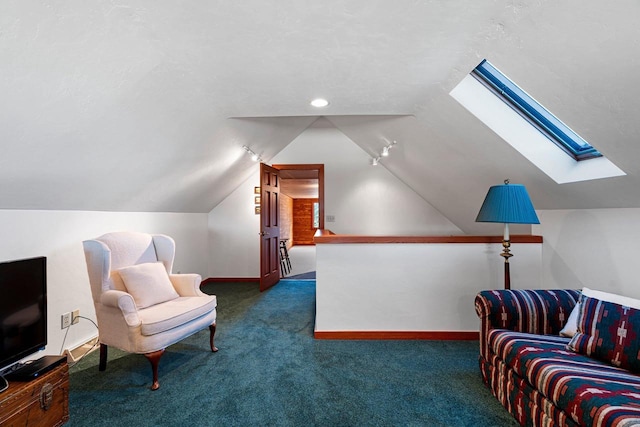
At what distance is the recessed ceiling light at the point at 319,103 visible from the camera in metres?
2.54

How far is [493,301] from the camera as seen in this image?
2.02 metres

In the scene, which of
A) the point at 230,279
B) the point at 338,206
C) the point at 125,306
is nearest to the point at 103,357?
the point at 125,306

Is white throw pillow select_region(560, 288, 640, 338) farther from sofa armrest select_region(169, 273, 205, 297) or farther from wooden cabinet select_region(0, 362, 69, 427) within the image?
wooden cabinet select_region(0, 362, 69, 427)

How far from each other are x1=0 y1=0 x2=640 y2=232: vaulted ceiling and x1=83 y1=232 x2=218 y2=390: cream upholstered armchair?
0.61 metres

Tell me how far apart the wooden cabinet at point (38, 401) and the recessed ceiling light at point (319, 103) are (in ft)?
7.93

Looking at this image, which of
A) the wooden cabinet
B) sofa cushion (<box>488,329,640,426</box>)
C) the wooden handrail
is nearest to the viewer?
sofa cushion (<box>488,329,640,426</box>)

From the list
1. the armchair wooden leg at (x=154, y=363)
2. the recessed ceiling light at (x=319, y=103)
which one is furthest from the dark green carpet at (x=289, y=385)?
the recessed ceiling light at (x=319, y=103)

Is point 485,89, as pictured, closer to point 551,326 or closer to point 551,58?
point 551,58

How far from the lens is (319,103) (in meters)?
2.60

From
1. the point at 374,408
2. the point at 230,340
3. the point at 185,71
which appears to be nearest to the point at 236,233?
the point at 230,340

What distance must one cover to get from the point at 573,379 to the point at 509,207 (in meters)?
1.18

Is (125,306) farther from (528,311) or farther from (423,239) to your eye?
(528,311)

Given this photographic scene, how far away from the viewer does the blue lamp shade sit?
2152mm

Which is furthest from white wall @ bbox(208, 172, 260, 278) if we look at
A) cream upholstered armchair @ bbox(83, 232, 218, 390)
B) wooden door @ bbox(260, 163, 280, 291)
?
cream upholstered armchair @ bbox(83, 232, 218, 390)
